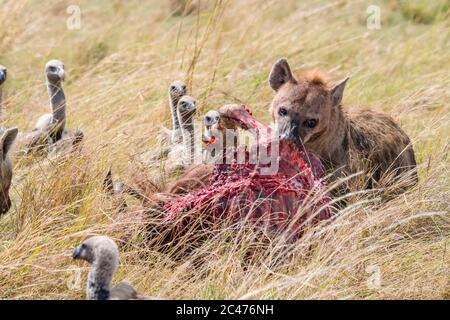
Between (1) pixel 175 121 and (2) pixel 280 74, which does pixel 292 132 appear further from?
(1) pixel 175 121

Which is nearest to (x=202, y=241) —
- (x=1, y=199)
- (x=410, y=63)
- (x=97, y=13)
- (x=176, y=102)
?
(x=1, y=199)

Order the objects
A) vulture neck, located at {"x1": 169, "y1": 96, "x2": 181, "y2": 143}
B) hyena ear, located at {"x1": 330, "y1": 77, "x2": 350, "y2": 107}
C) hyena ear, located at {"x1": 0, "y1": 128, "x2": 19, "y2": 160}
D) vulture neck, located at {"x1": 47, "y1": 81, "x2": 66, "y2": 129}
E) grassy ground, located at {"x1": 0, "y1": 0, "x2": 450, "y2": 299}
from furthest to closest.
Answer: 1. vulture neck, located at {"x1": 47, "y1": 81, "x2": 66, "y2": 129}
2. vulture neck, located at {"x1": 169, "y1": 96, "x2": 181, "y2": 143}
3. hyena ear, located at {"x1": 330, "y1": 77, "x2": 350, "y2": 107}
4. hyena ear, located at {"x1": 0, "y1": 128, "x2": 19, "y2": 160}
5. grassy ground, located at {"x1": 0, "y1": 0, "x2": 450, "y2": 299}

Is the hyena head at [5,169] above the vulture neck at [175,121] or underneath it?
above

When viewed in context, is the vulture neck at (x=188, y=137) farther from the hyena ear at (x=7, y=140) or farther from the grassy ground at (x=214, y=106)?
the hyena ear at (x=7, y=140)

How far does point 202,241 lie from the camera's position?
6.04 metres

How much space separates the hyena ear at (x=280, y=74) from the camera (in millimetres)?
7000

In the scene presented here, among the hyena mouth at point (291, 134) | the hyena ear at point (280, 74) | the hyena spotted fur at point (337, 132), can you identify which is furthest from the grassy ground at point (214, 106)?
the hyena ear at point (280, 74)

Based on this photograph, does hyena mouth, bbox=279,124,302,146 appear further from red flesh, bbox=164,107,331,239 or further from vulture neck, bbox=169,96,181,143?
vulture neck, bbox=169,96,181,143

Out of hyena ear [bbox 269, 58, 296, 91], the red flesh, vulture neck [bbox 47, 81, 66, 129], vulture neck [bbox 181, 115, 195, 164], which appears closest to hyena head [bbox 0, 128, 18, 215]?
the red flesh

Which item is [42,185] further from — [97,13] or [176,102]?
[97,13]

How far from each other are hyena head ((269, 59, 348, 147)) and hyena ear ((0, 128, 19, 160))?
147cm

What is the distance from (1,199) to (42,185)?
0.77 ft

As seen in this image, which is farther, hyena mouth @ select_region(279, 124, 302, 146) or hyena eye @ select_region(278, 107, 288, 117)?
hyena eye @ select_region(278, 107, 288, 117)

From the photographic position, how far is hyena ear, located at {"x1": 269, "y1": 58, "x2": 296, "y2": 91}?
7000 mm
